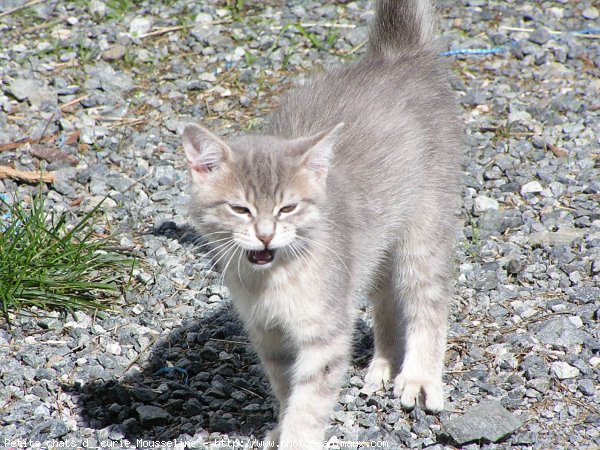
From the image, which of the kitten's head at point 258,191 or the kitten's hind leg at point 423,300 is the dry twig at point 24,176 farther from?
the kitten's hind leg at point 423,300

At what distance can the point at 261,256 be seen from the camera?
3512 millimetres

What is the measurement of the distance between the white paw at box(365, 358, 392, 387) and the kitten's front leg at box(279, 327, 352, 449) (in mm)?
676

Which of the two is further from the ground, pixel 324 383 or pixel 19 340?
pixel 324 383

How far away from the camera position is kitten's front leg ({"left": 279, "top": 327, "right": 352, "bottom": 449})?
142 inches

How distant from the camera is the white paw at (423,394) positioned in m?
4.02

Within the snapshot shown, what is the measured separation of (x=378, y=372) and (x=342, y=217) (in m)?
0.99

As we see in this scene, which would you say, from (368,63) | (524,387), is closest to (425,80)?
(368,63)

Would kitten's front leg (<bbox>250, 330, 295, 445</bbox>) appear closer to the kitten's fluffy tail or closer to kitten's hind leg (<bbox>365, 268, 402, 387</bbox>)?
kitten's hind leg (<bbox>365, 268, 402, 387</bbox>)

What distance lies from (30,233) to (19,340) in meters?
0.58

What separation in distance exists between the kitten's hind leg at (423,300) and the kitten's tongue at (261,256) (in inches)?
42.0

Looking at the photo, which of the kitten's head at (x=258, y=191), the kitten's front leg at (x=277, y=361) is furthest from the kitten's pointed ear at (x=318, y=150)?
the kitten's front leg at (x=277, y=361)

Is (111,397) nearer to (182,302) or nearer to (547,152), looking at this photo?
(182,302)

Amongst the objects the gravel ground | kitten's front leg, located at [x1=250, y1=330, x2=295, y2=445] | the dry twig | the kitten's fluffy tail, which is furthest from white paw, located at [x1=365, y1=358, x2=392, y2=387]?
the dry twig

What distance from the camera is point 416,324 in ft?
14.1
